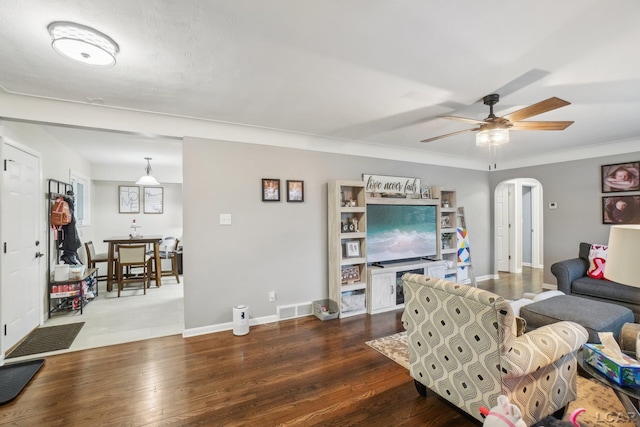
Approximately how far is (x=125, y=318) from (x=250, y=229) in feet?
6.92

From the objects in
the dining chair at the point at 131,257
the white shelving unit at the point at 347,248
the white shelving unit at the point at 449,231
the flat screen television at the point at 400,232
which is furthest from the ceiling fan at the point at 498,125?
the dining chair at the point at 131,257

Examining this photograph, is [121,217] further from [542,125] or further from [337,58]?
[542,125]

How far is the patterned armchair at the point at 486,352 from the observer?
151 cm

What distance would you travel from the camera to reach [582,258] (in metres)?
4.21

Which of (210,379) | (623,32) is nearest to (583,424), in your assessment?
(623,32)

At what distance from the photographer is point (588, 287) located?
12.1 ft

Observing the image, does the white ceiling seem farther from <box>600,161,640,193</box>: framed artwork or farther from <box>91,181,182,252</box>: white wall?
<box>91,181,182,252</box>: white wall

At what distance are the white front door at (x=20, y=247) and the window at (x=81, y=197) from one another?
1.61 meters

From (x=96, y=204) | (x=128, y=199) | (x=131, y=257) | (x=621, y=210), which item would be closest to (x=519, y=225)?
(x=621, y=210)

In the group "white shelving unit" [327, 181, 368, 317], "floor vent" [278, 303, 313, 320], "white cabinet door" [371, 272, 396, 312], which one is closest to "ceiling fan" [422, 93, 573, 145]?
"white shelving unit" [327, 181, 368, 317]

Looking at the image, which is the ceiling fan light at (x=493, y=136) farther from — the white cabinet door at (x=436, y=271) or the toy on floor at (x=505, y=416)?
the white cabinet door at (x=436, y=271)

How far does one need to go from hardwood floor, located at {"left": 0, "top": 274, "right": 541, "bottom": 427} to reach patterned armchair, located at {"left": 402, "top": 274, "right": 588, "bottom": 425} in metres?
0.33

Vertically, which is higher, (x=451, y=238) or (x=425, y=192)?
(x=425, y=192)

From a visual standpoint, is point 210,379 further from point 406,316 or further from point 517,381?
point 517,381
